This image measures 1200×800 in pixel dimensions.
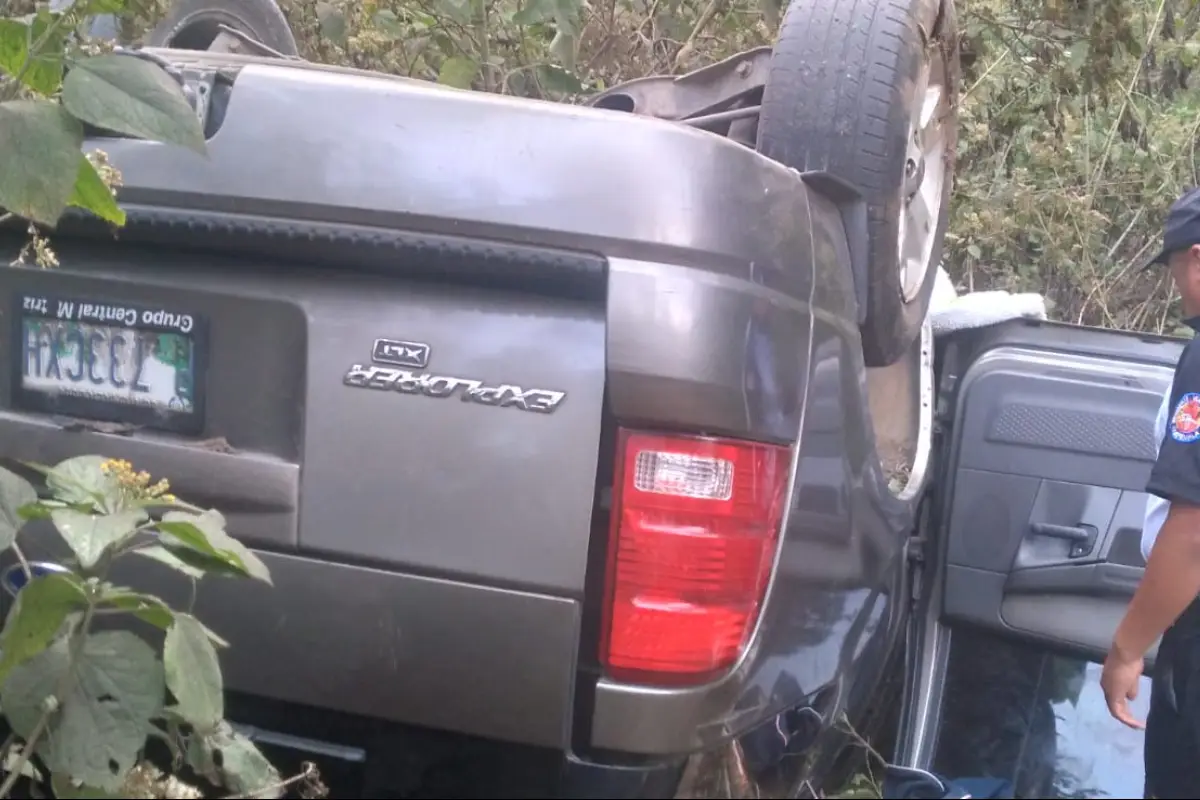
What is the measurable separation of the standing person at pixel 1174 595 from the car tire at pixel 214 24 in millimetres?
2474

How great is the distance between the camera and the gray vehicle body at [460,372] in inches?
67.1

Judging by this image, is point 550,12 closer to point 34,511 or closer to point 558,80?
point 558,80

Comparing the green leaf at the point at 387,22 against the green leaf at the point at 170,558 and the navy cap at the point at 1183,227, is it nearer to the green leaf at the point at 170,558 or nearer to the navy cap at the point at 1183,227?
the navy cap at the point at 1183,227

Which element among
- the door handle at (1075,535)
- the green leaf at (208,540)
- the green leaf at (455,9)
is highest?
the green leaf at (455,9)

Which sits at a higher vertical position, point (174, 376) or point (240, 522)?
point (174, 376)

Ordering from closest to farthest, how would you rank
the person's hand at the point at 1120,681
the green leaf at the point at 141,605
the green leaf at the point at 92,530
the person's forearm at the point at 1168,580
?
the green leaf at the point at 92,530 < the green leaf at the point at 141,605 < the person's forearm at the point at 1168,580 < the person's hand at the point at 1120,681

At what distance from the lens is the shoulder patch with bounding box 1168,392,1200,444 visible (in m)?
2.49

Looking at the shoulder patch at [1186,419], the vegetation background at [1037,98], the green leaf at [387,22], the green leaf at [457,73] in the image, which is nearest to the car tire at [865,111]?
the shoulder patch at [1186,419]

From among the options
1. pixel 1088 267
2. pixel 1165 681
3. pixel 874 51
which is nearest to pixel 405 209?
pixel 874 51

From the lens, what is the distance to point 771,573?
1813mm

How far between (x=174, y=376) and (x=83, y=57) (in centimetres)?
54

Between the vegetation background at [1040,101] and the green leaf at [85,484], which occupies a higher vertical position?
the vegetation background at [1040,101]

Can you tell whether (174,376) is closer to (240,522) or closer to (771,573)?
(240,522)

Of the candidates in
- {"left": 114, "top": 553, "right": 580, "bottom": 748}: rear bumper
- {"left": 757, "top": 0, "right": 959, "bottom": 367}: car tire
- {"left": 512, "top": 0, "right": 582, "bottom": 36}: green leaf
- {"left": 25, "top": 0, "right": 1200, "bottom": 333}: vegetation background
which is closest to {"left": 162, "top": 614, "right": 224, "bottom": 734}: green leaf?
{"left": 114, "top": 553, "right": 580, "bottom": 748}: rear bumper
